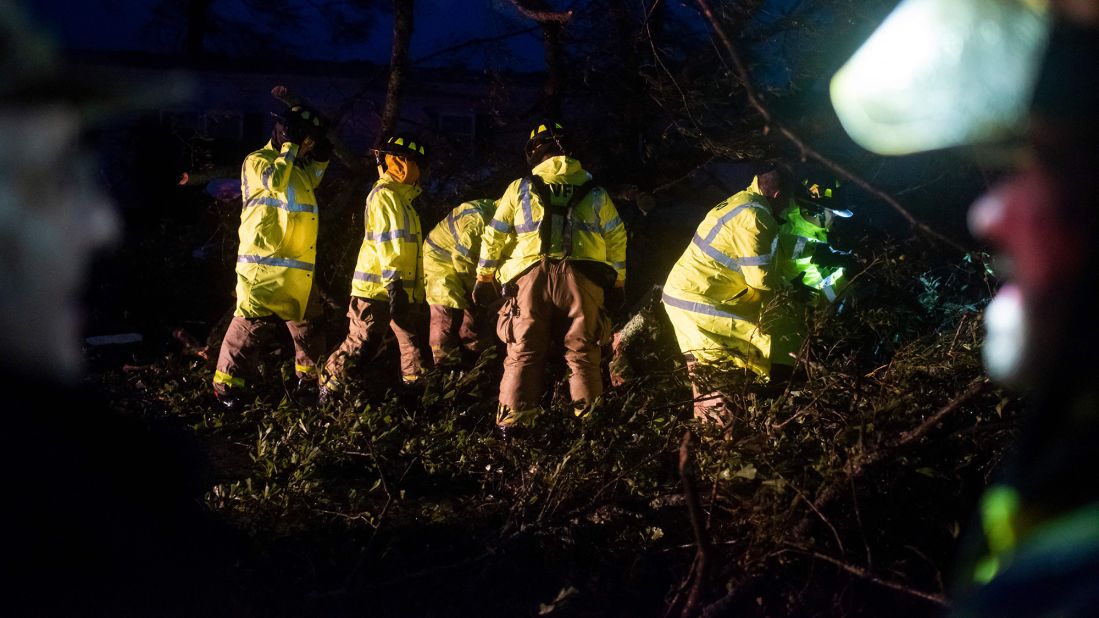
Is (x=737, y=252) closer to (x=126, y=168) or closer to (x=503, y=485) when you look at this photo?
(x=503, y=485)

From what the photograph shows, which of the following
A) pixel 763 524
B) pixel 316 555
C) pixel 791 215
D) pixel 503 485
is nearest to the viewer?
pixel 763 524

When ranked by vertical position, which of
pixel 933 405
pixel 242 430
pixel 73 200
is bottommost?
pixel 242 430

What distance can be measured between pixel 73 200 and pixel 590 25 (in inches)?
284

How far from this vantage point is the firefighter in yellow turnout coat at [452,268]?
6340mm

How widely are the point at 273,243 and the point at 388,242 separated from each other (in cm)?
76

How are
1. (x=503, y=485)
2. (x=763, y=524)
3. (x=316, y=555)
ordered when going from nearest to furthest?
(x=763, y=524) → (x=316, y=555) → (x=503, y=485)

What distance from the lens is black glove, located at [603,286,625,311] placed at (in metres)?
5.69

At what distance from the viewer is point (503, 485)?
424cm

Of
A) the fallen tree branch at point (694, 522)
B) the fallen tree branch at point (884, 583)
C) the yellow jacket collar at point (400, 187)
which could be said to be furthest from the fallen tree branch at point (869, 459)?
the yellow jacket collar at point (400, 187)

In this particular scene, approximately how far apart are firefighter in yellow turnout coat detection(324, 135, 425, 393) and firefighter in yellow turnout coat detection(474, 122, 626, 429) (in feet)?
2.67

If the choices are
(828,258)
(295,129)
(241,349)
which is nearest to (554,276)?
(828,258)

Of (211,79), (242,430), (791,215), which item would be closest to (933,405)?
(791,215)

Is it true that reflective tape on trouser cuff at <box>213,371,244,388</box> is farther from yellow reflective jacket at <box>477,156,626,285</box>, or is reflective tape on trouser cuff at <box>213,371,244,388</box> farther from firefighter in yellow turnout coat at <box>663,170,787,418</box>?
firefighter in yellow turnout coat at <box>663,170,787,418</box>

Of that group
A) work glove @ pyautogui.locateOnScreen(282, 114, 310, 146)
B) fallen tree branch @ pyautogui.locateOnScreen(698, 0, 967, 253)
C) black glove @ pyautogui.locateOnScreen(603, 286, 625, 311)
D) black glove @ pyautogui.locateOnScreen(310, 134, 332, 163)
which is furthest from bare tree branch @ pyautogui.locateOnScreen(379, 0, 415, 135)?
fallen tree branch @ pyautogui.locateOnScreen(698, 0, 967, 253)
